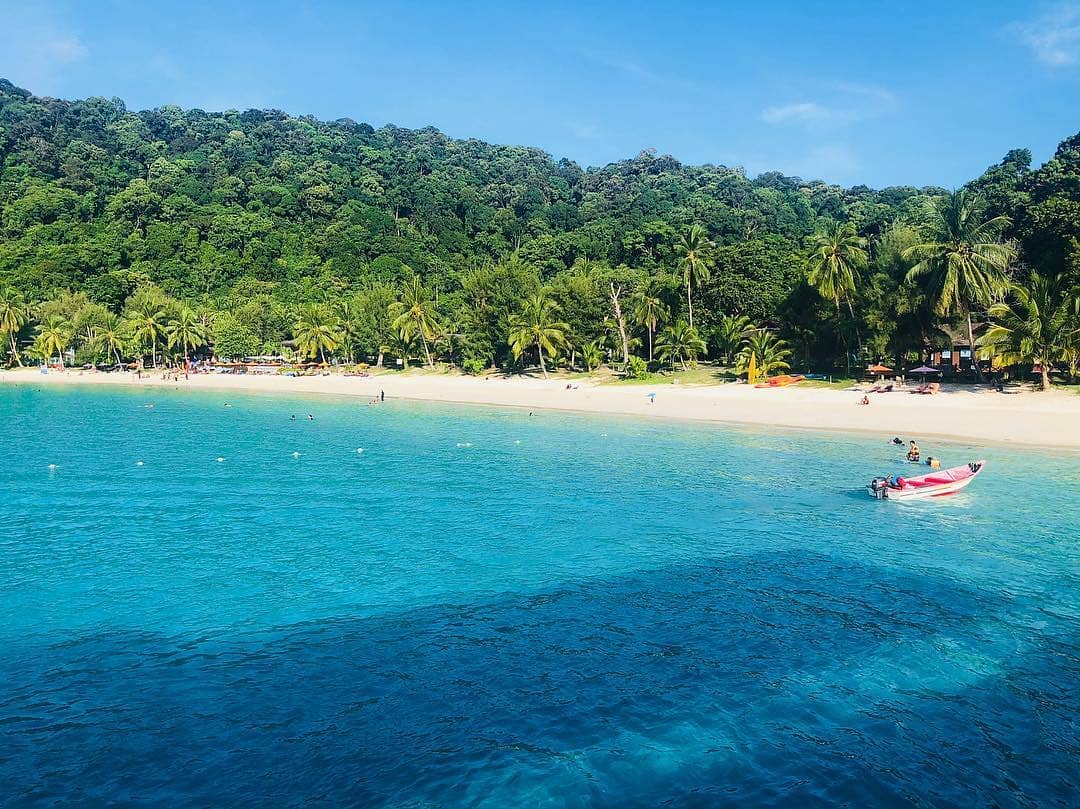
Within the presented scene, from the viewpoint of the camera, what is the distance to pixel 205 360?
98188 millimetres

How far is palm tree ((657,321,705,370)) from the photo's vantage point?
65688 millimetres

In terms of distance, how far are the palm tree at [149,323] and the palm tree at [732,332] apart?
69.4 meters

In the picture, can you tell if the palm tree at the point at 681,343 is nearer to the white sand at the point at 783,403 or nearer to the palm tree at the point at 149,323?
the white sand at the point at 783,403

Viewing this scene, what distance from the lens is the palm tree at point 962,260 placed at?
1928 inches

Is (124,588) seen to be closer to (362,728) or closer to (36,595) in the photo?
(36,595)

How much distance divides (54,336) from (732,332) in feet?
282

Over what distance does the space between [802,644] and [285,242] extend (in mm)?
125082

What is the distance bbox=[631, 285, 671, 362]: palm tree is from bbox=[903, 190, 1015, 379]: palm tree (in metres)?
22.4

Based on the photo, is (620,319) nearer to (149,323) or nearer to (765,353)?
(765,353)

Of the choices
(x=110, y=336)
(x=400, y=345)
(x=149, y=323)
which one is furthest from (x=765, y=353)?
(x=110, y=336)

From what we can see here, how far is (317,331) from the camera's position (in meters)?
85.8

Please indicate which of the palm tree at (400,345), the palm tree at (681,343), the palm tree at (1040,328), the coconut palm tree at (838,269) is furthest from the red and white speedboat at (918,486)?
the palm tree at (400,345)

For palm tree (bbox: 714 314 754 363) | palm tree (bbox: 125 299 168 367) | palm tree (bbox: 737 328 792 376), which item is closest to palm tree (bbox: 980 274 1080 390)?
palm tree (bbox: 737 328 792 376)

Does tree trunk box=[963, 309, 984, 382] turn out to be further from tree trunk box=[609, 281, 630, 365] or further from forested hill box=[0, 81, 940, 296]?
tree trunk box=[609, 281, 630, 365]
